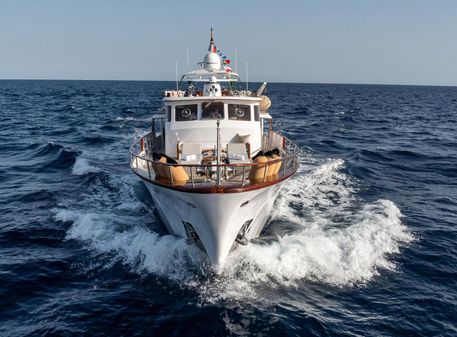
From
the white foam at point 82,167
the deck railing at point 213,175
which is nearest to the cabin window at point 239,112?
the deck railing at point 213,175

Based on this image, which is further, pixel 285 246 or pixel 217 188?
pixel 285 246

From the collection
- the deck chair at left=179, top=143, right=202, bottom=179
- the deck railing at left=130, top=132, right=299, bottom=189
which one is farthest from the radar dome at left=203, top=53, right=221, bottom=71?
the deck railing at left=130, top=132, right=299, bottom=189

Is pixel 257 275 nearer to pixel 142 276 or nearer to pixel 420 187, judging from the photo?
pixel 142 276

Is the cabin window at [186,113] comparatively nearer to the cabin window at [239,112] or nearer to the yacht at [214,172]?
the yacht at [214,172]

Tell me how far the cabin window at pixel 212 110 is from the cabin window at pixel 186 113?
35 cm

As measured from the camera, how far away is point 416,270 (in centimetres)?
1094

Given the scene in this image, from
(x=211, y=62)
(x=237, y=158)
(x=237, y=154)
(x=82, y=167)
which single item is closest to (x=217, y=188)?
(x=237, y=158)

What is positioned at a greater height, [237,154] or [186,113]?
[186,113]

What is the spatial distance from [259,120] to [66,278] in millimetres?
8291

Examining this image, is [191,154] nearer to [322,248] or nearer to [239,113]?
[239,113]

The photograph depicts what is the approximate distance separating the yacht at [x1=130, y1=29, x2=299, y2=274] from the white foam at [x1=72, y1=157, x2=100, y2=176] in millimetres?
7000

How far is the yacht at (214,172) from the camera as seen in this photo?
9.52 metres

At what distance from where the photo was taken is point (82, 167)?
2167 cm

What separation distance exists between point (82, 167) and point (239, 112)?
1221cm
